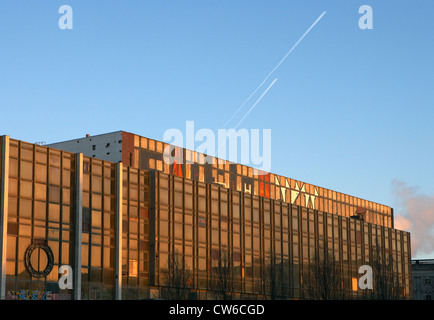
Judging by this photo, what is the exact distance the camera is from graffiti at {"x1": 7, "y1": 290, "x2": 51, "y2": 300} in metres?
57.2

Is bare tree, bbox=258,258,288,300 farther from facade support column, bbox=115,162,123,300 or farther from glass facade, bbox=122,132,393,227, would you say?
facade support column, bbox=115,162,123,300

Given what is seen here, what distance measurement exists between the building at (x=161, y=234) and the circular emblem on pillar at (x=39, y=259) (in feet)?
0.27

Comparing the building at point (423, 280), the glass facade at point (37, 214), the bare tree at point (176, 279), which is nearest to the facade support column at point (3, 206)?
the glass facade at point (37, 214)

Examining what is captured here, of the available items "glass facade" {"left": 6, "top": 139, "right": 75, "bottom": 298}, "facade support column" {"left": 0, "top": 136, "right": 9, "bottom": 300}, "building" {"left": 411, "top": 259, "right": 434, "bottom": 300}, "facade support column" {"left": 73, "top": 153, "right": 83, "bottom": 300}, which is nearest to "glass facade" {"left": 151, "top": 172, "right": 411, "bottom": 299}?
"facade support column" {"left": 73, "top": 153, "right": 83, "bottom": 300}

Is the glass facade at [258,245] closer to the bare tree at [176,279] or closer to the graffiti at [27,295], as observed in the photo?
the bare tree at [176,279]

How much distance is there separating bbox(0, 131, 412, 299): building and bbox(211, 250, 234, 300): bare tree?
0.12 metres

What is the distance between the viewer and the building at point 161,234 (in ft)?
196

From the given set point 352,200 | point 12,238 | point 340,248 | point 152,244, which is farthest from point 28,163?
point 352,200

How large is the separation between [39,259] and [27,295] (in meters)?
3.19

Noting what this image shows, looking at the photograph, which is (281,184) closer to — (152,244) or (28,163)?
(152,244)

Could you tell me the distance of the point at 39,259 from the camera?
5981 centimetres

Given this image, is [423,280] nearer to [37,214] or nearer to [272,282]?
[272,282]

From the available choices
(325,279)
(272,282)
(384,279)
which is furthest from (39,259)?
(384,279)

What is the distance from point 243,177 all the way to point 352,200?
3307cm
